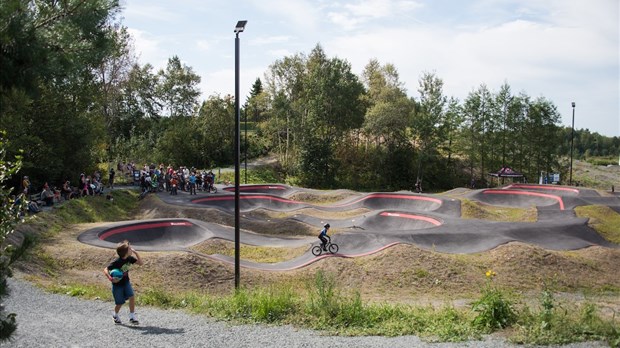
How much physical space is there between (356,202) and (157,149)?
29.1 meters

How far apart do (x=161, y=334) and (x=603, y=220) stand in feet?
85.3

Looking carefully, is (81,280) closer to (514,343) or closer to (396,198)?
(514,343)

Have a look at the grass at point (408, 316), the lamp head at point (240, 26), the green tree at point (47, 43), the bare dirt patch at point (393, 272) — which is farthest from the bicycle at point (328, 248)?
the green tree at point (47, 43)

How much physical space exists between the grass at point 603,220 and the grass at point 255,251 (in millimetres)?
15804

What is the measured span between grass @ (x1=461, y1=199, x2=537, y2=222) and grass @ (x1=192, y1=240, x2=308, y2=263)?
13632 millimetres

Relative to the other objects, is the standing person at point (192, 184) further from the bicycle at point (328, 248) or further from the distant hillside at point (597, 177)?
the distant hillside at point (597, 177)

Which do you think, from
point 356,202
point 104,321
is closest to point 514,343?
point 104,321

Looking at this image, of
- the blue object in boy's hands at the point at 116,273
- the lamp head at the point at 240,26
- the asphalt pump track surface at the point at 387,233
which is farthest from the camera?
the asphalt pump track surface at the point at 387,233

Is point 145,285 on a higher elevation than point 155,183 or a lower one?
lower

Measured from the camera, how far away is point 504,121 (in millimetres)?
59562

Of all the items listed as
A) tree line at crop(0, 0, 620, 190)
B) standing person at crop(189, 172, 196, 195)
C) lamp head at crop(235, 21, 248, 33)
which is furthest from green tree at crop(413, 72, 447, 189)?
lamp head at crop(235, 21, 248, 33)

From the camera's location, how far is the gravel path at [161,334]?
840 cm

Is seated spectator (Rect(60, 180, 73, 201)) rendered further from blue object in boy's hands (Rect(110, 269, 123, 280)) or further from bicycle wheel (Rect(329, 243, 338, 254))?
blue object in boy's hands (Rect(110, 269, 123, 280))

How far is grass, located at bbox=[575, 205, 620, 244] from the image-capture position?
23875mm
